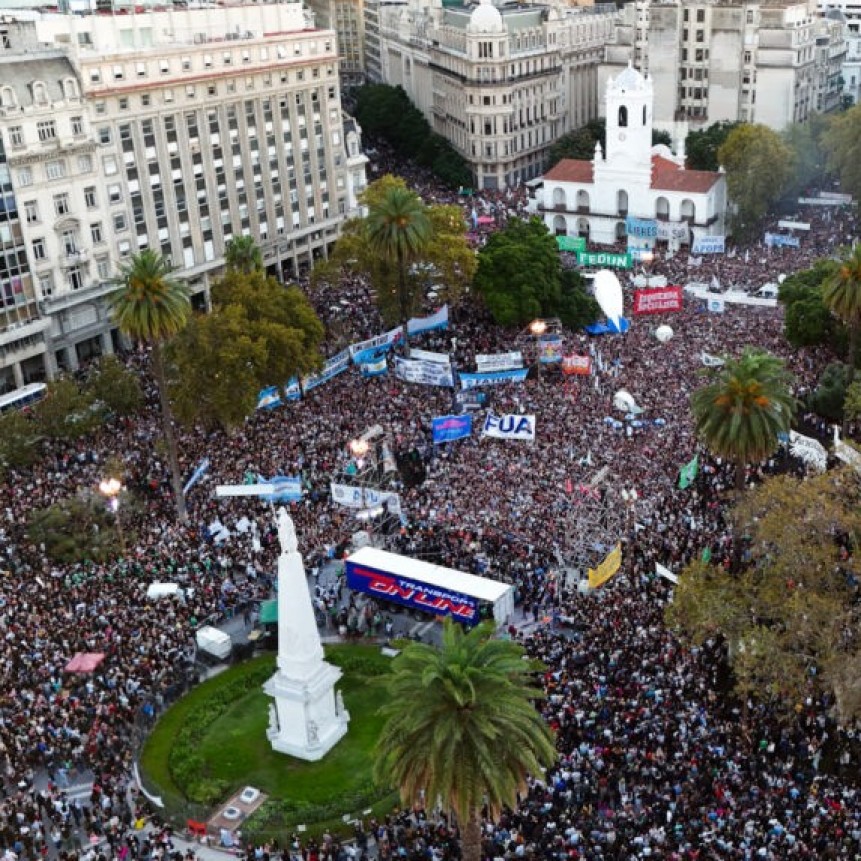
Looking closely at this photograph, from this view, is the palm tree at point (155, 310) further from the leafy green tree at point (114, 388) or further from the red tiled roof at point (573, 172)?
the red tiled roof at point (573, 172)

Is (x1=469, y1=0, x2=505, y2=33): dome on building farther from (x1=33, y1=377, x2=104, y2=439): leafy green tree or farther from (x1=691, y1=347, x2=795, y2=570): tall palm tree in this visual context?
(x1=691, y1=347, x2=795, y2=570): tall palm tree

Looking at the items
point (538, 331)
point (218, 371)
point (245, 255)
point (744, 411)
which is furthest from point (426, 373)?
point (744, 411)

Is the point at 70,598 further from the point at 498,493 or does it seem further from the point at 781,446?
the point at 781,446

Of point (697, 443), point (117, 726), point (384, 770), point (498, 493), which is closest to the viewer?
point (384, 770)

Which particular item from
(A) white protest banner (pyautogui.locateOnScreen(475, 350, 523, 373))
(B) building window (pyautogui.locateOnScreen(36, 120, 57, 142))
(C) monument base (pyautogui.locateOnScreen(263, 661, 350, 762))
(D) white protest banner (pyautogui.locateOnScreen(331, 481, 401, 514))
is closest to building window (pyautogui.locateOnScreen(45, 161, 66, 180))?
(B) building window (pyautogui.locateOnScreen(36, 120, 57, 142))

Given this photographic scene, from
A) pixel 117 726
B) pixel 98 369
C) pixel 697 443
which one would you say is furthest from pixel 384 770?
pixel 98 369
